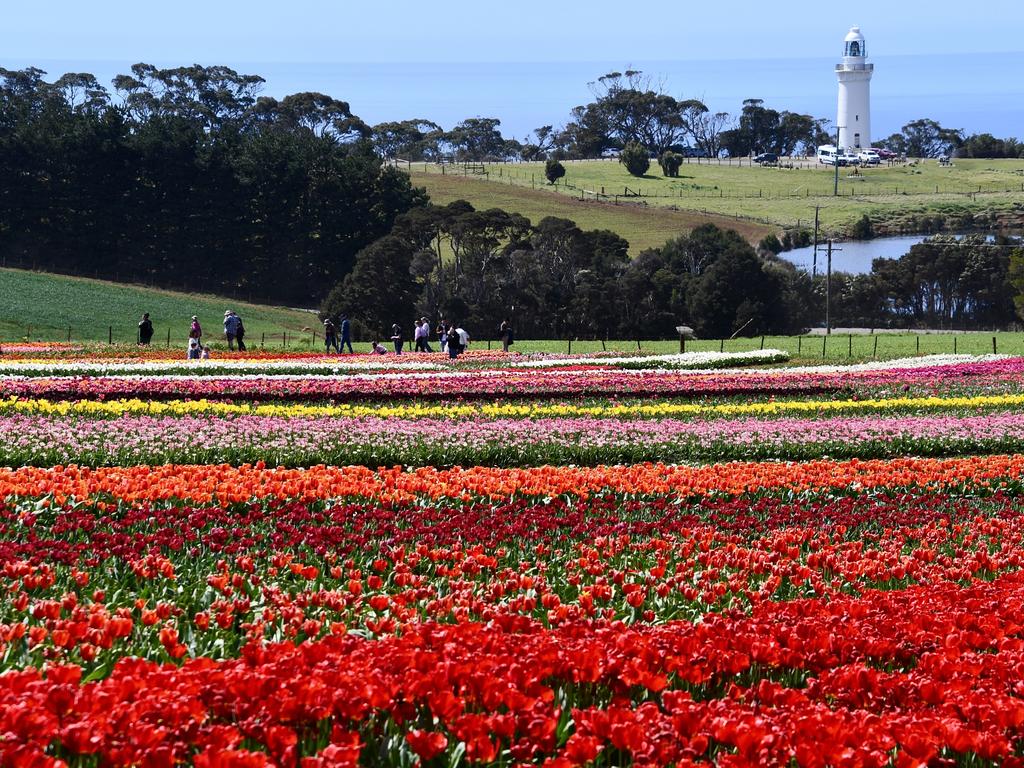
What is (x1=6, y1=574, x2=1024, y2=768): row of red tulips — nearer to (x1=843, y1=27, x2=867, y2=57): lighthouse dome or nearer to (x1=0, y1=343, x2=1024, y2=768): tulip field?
(x1=0, y1=343, x2=1024, y2=768): tulip field

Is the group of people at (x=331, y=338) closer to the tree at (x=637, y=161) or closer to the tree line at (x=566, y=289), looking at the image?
the tree line at (x=566, y=289)

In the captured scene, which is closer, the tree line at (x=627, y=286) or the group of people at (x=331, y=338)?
the group of people at (x=331, y=338)

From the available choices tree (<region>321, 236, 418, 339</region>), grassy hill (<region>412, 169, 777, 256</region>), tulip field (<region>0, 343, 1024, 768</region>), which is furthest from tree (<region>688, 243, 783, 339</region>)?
tulip field (<region>0, 343, 1024, 768</region>)

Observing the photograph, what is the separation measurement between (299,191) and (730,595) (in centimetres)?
9371

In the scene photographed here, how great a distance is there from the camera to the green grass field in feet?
427

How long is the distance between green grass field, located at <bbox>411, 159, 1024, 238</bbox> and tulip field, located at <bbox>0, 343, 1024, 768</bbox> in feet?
335

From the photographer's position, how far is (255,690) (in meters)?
5.71

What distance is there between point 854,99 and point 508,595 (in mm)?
190725

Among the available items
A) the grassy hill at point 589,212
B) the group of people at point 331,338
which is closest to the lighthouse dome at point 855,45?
the grassy hill at point 589,212

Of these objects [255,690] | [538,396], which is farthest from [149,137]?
[255,690]

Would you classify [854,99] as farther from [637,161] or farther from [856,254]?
[856,254]

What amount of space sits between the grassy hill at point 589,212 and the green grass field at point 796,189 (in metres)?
0.48

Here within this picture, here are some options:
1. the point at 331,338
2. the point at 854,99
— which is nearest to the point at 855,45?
the point at 854,99

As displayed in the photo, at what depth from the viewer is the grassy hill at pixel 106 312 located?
6806 centimetres
